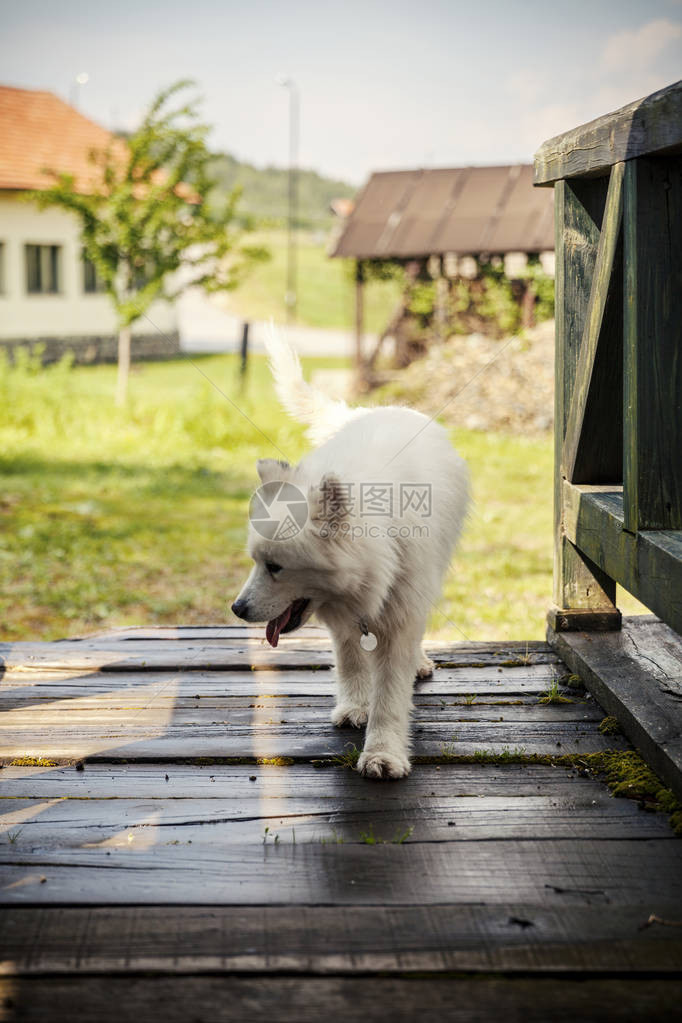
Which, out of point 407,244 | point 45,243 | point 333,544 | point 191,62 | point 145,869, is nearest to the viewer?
point 145,869

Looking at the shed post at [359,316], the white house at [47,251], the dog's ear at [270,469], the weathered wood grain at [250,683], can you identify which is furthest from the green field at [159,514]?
the white house at [47,251]

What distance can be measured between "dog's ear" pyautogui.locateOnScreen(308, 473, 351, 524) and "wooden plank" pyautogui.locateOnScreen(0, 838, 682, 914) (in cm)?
97

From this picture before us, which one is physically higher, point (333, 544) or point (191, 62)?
point (191, 62)

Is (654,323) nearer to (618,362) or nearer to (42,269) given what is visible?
(618,362)

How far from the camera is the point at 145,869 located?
248 centimetres

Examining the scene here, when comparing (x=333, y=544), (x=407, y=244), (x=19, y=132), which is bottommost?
(x=333, y=544)

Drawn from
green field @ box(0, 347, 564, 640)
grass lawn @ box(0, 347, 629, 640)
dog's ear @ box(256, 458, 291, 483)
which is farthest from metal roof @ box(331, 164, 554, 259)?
dog's ear @ box(256, 458, 291, 483)

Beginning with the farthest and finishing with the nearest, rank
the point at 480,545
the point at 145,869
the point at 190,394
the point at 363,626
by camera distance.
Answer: the point at 190,394 < the point at 480,545 < the point at 363,626 < the point at 145,869

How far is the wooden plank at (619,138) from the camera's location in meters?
2.55

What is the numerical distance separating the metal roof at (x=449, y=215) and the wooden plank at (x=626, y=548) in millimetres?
15110

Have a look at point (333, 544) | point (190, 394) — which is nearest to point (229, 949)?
point (333, 544)

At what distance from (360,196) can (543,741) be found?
62.5ft

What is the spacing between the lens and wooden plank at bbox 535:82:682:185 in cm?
255

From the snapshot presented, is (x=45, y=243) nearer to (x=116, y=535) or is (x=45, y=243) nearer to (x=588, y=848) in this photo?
(x=116, y=535)
